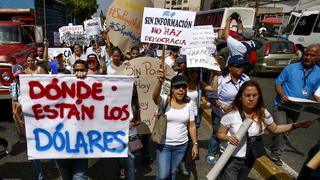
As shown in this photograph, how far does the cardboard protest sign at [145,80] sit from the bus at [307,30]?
41.1ft

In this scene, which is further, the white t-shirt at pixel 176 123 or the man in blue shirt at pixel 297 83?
the man in blue shirt at pixel 297 83

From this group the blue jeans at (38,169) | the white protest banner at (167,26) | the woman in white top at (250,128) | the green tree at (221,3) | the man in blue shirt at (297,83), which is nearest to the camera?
the woman in white top at (250,128)

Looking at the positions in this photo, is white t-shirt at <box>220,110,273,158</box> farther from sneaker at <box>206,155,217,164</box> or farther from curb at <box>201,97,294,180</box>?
sneaker at <box>206,155,217,164</box>

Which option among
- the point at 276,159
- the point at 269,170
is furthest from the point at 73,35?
the point at 269,170

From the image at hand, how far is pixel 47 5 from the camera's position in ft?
51.1

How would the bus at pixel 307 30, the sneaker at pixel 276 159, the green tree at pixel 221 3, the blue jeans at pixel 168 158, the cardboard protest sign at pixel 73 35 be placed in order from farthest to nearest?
the green tree at pixel 221 3 < the bus at pixel 307 30 < the cardboard protest sign at pixel 73 35 < the sneaker at pixel 276 159 < the blue jeans at pixel 168 158

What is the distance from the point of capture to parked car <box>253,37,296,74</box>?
13.4 m

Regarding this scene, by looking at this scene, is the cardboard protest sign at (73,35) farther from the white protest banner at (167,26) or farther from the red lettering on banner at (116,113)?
the red lettering on banner at (116,113)

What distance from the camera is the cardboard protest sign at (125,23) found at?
6.66 meters

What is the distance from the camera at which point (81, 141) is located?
351 centimetres

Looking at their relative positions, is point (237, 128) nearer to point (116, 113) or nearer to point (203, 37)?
point (116, 113)

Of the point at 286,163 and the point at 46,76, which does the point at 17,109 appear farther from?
the point at 286,163

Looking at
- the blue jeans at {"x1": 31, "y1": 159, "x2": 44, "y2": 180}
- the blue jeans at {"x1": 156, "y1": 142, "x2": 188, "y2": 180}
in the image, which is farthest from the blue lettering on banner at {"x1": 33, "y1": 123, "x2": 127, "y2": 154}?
the blue jeans at {"x1": 31, "y1": 159, "x2": 44, "y2": 180}

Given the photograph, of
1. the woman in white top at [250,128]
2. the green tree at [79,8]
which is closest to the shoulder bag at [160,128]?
the woman in white top at [250,128]
